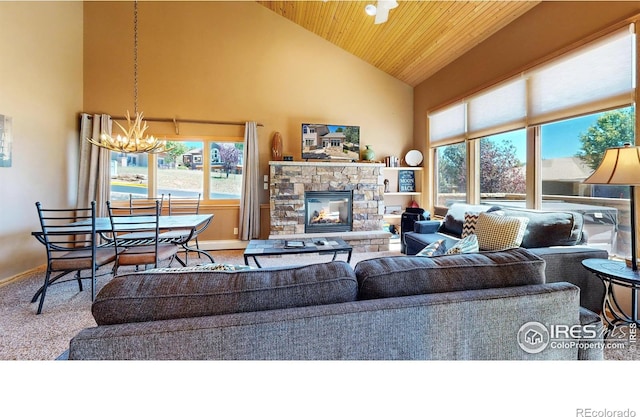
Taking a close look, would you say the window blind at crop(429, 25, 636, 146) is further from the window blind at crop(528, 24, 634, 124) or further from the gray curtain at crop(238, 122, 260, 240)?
the gray curtain at crop(238, 122, 260, 240)

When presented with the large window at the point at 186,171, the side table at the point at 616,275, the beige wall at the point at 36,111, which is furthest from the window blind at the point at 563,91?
the beige wall at the point at 36,111

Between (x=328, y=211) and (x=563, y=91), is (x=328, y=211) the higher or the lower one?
the lower one

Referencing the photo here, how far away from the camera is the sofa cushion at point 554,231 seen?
93.4 inches

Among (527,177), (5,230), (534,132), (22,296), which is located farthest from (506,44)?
(5,230)

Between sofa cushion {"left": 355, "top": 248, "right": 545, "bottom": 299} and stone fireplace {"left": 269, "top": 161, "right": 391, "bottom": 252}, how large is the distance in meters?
3.37

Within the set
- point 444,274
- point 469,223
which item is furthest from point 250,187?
point 444,274

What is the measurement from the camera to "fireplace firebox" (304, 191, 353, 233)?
15.0 ft

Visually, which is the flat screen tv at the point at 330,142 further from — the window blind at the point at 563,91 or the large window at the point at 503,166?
the large window at the point at 503,166

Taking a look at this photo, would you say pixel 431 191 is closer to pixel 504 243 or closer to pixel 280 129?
pixel 504 243

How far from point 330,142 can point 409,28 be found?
196 centimetres

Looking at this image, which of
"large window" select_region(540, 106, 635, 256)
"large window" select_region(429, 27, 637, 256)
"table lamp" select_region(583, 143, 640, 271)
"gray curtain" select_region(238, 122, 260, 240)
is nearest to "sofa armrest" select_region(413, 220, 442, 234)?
"large window" select_region(429, 27, 637, 256)

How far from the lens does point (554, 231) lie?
2387mm

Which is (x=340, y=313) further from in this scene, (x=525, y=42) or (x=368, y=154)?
(x=368, y=154)
